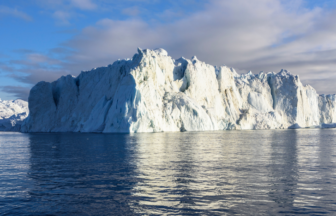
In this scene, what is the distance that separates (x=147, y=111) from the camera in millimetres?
50906

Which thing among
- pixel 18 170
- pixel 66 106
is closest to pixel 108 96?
pixel 66 106

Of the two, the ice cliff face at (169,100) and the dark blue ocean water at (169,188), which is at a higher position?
the ice cliff face at (169,100)

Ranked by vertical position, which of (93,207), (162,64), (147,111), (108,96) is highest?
(162,64)

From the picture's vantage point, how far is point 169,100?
194ft

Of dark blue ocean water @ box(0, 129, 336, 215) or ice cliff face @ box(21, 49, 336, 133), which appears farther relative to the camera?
ice cliff face @ box(21, 49, 336, 133)

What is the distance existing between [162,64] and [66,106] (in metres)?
26.9

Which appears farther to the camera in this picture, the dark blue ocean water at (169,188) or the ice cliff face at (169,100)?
the ice cliff face at (169,100)

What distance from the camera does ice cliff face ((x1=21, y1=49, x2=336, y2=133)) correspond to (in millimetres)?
53750

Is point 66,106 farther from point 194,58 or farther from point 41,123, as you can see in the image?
point 194,58

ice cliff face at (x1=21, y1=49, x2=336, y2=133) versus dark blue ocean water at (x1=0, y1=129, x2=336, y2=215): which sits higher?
ice cliff face at (x1=21, y1=49, x2=336, y2=133)

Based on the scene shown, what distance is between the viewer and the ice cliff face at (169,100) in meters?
53.8

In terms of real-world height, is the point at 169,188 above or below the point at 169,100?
below

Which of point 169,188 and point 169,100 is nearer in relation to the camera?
point 169,188

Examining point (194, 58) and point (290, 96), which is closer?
point (194, 58)
